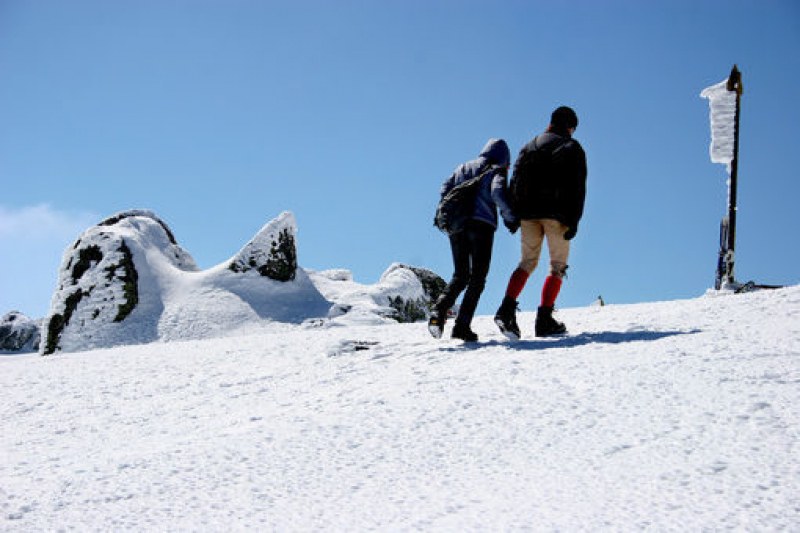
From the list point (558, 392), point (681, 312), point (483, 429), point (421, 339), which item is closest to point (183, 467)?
point (483, 429)

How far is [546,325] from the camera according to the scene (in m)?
6.12

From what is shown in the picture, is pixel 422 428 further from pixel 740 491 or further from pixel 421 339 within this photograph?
pixel 421 339

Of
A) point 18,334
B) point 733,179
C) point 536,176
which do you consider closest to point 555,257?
point 536,176

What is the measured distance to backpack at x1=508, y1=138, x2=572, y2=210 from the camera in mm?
5863

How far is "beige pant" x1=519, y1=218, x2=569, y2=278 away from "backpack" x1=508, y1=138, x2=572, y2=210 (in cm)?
19

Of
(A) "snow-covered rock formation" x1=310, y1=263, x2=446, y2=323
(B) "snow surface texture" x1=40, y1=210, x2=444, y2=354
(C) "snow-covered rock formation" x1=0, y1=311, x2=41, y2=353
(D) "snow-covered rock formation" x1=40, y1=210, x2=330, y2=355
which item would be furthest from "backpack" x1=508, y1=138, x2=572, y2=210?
(C) "snow-covered rock formation" x1=0, y1=311, x2=41, y2=353

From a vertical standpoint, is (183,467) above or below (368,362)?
below

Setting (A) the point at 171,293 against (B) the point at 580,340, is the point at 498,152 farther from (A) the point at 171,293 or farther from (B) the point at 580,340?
(A) the point at 171,293

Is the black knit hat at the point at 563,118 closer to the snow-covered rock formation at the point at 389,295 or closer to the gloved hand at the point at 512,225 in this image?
the gloved hand at the point at 512,225

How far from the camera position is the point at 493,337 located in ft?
21.2

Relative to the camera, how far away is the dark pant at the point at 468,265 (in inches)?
239

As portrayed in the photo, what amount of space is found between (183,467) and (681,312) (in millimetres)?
4948

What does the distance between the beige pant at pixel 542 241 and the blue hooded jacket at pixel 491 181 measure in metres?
0.26

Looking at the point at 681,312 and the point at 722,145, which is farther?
the point at 722,145
